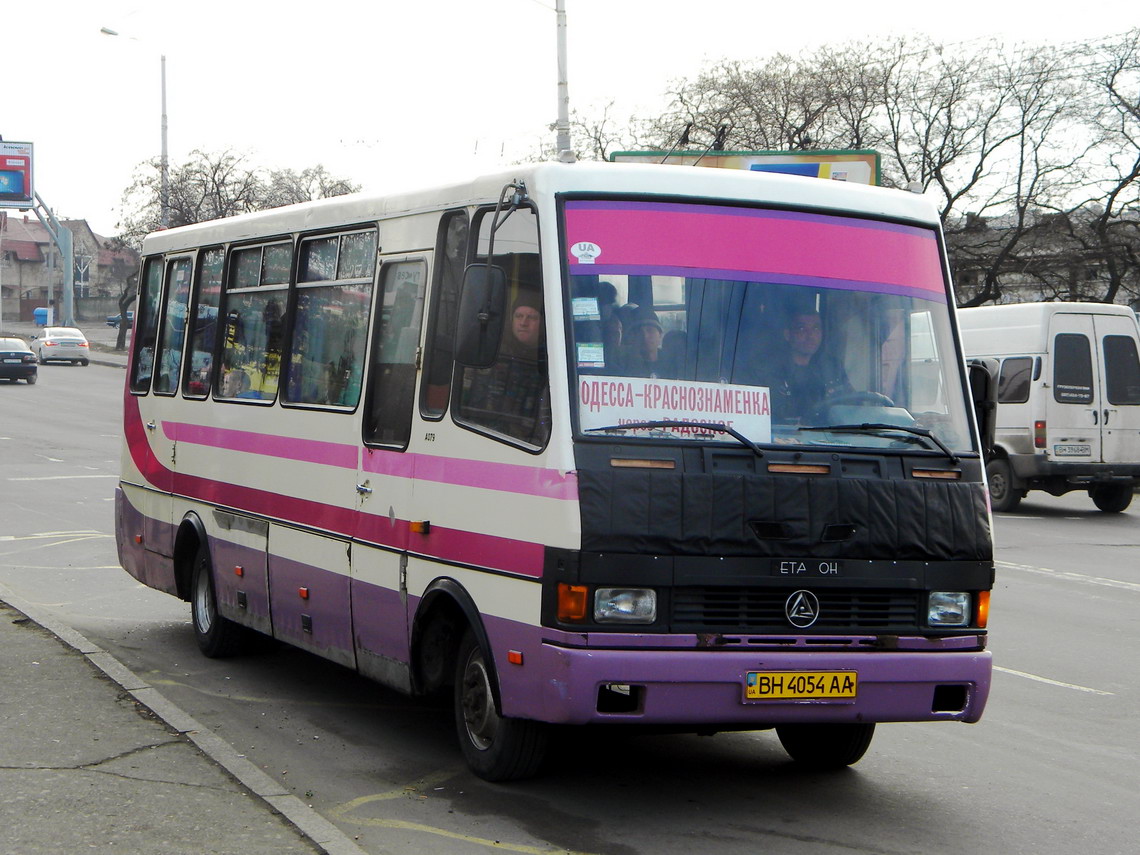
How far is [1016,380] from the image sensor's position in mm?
22422

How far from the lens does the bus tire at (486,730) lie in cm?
646

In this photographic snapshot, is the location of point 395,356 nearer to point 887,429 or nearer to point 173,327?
point 887,429

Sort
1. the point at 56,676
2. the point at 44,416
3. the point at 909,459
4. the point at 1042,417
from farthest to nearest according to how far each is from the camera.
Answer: the point at 44,416 < the point at 1042,417 < the point at 56,676 < the point at 909,459

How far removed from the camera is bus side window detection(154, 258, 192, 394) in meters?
10.8

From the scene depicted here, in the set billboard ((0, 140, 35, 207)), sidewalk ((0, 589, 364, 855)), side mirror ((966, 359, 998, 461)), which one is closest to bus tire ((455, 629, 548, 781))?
sidewalk ((0, 589, 364, 855))

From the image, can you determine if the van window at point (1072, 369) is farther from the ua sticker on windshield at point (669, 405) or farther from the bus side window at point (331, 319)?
the ua sticker on windshield at point (669, 405)

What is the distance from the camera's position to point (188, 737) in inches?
279

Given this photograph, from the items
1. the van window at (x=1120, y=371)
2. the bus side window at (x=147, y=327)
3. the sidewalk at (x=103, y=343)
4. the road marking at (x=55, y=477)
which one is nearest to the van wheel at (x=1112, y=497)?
the van window at (x=1120, y=371)

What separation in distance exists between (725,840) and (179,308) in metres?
6.42

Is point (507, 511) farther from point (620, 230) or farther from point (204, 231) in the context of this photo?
point (204, 231)

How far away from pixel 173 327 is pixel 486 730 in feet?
17.5

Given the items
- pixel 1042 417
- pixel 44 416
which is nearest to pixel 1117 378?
pixel 1042 417

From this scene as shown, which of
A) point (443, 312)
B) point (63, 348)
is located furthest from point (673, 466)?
point (63, 348)

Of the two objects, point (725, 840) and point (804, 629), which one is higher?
point (804, 629)
